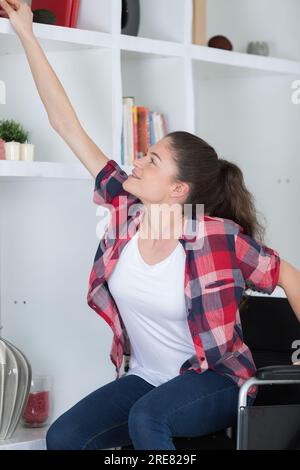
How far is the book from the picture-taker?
339 centimetres

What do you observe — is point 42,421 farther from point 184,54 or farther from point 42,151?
point 184,54

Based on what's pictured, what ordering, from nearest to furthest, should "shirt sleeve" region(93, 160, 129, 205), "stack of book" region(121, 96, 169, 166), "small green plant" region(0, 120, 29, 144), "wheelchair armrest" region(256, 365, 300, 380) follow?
"wheelchair armrest" region(256, 365, 300, 380) < "shirt sleeve" region(93, 160, 129, 205) < "small green plant" region(0, 120, 29, 144) < "stack of book" region(121, 96, 169, 166)

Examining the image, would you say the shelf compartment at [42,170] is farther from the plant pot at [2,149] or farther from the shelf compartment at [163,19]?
the shelf compartment at [163,19]

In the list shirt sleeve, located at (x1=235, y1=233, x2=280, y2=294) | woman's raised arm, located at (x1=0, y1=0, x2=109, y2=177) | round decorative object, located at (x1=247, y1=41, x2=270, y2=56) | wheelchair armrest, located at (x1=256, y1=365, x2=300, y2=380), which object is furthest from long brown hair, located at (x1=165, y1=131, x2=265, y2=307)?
round decorative object, located at (x1=247, y1=41, x2=270, y2=56)

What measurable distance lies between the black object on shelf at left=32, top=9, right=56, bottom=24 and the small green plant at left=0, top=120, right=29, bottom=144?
0.35 metres

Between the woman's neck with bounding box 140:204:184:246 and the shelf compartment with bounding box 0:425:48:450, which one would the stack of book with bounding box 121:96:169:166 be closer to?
the woman's neck with bounding box 140:204:184:246

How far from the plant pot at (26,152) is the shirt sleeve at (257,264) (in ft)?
2.72

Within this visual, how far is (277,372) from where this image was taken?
219 cm

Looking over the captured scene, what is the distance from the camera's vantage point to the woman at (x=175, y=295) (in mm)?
2291

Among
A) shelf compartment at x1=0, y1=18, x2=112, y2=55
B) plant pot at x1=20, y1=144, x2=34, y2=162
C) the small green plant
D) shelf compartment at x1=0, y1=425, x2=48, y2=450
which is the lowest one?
shelf compartment at x1=0, y1=425, x2=48, y2=450

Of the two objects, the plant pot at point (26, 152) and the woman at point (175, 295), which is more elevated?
the plant pot at point (26, 152)

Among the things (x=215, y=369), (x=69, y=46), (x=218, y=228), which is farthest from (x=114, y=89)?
Result: (x=215, y=369)

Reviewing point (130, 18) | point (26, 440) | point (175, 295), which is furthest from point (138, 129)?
point (26, 440)

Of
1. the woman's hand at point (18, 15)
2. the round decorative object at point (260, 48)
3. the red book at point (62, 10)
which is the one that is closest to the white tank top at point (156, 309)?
the woman's hand at point (18, 15)
